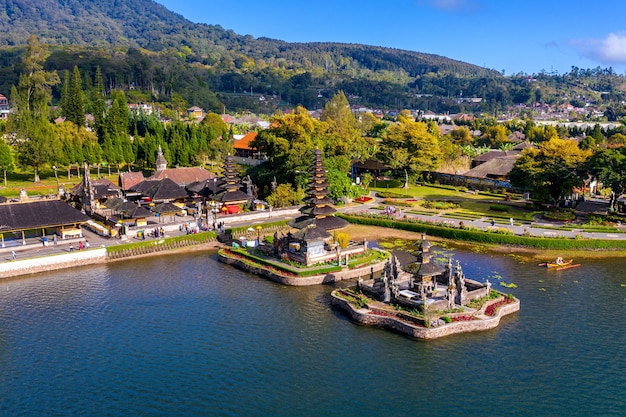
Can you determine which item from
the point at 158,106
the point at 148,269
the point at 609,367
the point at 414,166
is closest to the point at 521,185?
the point at 414,166

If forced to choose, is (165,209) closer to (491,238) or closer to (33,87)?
(491,238)

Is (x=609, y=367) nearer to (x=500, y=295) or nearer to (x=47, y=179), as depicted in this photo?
(x=500, y=295)

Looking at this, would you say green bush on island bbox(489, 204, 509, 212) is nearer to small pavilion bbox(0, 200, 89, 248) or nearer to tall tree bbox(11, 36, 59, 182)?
small pavilion bbox(0, 200, 89, 248)

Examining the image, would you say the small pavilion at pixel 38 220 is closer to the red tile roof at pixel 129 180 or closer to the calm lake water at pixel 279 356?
the calm lake water at pixel 279 356

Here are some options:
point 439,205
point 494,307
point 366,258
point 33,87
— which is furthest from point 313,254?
point 33,87

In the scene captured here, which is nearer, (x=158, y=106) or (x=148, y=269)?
(x=148, y=269)

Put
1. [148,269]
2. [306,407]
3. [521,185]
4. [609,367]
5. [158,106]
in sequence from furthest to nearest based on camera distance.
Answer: [158,106] → [521,185] → [148,269] → [609,367] → [306,407]

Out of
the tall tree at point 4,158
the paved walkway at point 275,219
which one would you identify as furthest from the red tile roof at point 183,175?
the tall tree at point 4,158
